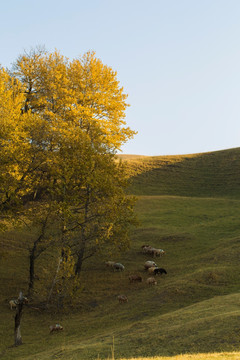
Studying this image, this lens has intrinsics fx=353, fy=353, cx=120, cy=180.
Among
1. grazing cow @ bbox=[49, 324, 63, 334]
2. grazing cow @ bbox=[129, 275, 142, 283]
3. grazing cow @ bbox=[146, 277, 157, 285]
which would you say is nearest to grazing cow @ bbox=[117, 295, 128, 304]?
grazing cow @ bbox=[146, 277, 157, 285]

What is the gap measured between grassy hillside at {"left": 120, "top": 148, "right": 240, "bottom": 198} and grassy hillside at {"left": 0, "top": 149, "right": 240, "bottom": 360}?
1507 cm

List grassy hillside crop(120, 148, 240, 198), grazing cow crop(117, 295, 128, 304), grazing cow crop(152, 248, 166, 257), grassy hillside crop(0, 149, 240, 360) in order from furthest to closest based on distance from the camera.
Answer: grassy hillside crop(120, 148, 240, 198), grazing cow crop(152, 248, 166, 257), grazing cow crop(117, 295, 128, 304), grassy hillside crop(0, 149, 240, 360)

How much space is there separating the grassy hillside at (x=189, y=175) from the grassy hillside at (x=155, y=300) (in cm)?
1507

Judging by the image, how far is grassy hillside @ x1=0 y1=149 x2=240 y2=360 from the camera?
1602 centimetres

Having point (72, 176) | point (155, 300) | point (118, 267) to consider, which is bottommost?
point (118, 267)

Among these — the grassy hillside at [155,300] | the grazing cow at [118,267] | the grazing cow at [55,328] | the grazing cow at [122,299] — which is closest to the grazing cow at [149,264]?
the grassy hillside at [155,300]

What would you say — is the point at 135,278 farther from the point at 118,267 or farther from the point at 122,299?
the point at 122,299

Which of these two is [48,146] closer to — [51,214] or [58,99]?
[51,214]

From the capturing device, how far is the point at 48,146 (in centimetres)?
3612

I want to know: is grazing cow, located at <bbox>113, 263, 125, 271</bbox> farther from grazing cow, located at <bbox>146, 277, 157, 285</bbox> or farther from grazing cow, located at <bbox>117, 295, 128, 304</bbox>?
grazing cow, located at <bbox>117, 295, 128, 304</bbox>

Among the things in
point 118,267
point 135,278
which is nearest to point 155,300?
point 135,278

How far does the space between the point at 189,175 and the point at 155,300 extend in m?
60.2

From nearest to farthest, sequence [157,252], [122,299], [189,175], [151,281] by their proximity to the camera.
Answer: [122,299] < [151,281] < [157,252] < [189,175]

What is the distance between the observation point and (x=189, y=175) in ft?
278
